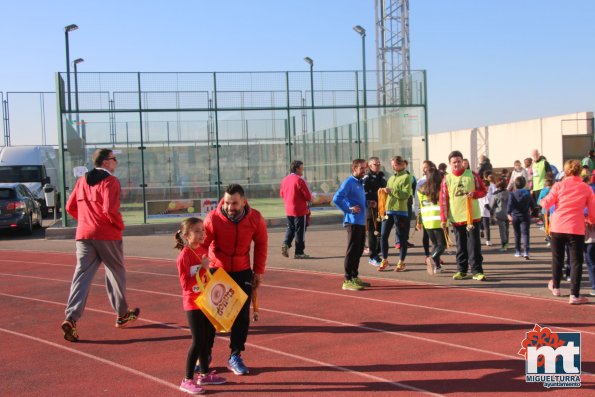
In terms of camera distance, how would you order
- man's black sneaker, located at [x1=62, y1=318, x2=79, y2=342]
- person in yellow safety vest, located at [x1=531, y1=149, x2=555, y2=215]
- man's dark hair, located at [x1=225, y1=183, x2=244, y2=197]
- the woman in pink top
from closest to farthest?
man's dark hair, located at [x1=225, y1=183, x2=244, y2=197], man's black sneaker, located at [x1=62, y1=318, x2=79, y2=342], the woman in pink top, person in yellow safety vest, located at [x1=531, y1=149, x2=555, y2=215]

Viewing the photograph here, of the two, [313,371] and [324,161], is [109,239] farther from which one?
[324,161]

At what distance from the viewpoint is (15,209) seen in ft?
62.8

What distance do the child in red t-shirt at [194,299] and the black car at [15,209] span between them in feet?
49.6

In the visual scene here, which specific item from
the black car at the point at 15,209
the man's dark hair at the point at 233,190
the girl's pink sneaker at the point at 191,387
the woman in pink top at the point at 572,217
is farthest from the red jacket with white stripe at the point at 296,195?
the black car at the point at 15,209

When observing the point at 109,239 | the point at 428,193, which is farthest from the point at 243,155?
the point at 109,239

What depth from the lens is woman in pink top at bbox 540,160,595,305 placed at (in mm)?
8320

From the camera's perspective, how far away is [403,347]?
21.9 ft

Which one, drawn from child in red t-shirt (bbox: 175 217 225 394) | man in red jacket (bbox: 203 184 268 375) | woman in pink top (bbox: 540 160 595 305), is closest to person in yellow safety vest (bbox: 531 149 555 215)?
woman in pink top (bbox: 540 160 595 305)

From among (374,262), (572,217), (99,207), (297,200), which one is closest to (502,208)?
(374,262)

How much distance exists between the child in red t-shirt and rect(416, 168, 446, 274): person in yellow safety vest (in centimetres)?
581

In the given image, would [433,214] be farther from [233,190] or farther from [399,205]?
[233,190]

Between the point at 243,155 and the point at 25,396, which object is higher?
the point at 243,155

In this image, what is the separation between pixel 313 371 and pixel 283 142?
14.5m

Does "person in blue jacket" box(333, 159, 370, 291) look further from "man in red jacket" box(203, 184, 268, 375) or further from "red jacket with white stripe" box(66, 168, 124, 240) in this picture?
"man in red jacket" box(203, 184, 268, 375)
